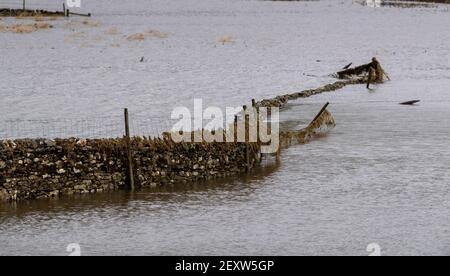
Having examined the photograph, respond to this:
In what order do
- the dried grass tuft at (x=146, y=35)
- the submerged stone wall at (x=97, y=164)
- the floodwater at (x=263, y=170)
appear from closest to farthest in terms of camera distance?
the floodwater at (x=263, y=170), the submerged stone wall at (x=97, y=164), the dried grass tuft at (x=146, y=35)

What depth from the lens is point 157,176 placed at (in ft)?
135

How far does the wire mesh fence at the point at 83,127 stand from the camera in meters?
54.4

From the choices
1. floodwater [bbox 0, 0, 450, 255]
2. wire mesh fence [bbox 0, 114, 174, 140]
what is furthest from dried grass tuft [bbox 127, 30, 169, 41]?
wire mesh fence [bbox 0, 114, 174, 140]

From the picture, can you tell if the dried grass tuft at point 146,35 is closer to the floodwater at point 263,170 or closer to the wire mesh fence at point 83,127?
the floodwater at point 263,170

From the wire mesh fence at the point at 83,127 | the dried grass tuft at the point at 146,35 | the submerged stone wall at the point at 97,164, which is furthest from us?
the dried grass tuft at the point at 146,35

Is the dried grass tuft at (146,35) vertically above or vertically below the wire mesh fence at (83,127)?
above

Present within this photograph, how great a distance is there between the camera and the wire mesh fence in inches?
2143

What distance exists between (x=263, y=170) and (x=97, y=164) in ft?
29.8

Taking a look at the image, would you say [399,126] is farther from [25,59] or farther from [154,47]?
[154,47]

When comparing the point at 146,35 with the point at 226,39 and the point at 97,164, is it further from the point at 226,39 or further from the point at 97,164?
the point at 97,164

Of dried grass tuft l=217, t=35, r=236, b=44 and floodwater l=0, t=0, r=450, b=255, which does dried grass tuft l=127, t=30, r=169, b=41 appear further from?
floodwater l=0, t=0, r=450, b=255

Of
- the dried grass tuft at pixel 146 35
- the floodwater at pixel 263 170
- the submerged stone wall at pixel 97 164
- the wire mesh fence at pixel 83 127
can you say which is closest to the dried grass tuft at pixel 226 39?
the dried grass tuft at pixel 146 35

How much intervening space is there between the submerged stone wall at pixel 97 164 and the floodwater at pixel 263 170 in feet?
2.16

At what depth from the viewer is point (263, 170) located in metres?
44.7
